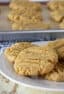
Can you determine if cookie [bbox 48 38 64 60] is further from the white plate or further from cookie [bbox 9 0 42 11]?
cookie [bbox 9 0 42 11]

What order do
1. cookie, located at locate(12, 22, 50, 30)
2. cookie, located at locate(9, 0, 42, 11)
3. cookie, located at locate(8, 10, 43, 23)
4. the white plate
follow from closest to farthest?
the white plate < cookie, located at locate(12, 22, 50, 30) < cookie, located at locate(8, 10, 43, 23) < cookie, located at locate(9, 0, 42, 11)

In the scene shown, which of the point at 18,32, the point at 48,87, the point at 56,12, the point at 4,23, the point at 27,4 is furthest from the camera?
the point at 27,4

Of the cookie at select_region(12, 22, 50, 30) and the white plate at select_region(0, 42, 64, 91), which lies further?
the cookie at select_region(12, 22, 50, 30)

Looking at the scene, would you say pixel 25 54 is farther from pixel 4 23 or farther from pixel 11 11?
pixel 11 11

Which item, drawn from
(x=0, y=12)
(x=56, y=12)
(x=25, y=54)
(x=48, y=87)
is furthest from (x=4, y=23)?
(x=48, y=87)

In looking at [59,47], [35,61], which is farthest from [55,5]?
[35,61]

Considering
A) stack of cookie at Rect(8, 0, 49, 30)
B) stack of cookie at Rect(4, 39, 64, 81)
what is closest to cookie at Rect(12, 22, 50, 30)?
stack of cookie at Rect(8, 0, 49, 30)
